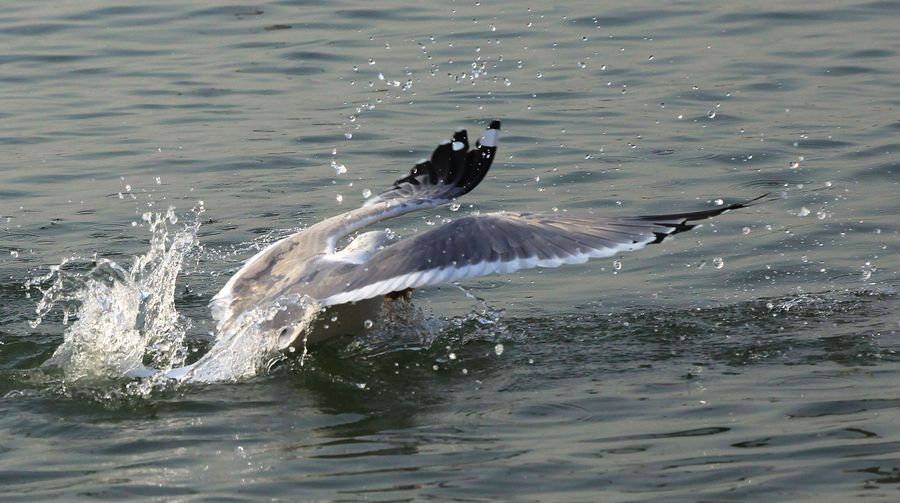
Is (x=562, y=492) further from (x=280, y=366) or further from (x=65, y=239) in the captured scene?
(x=65, y=239)

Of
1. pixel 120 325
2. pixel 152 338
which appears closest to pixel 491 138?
pixel 152 338

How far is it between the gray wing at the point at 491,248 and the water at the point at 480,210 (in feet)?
1.67

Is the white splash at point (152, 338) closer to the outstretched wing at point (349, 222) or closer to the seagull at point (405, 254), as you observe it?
the seagull at point (405, 254)

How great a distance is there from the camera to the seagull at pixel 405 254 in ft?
19.1

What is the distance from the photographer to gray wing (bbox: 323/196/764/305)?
5.77m

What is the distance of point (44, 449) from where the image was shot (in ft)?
17.3

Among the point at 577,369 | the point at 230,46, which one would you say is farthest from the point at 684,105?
the point at 577,369

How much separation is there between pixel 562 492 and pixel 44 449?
1949mm

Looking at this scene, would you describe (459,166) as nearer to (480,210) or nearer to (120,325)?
(480,210)

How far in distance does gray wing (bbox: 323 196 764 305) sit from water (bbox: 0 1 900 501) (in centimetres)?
51

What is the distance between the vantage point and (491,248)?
593cm

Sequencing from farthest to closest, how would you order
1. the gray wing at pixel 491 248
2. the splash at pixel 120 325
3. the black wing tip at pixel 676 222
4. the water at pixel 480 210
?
the splash at pixel 120 325 → the gray wing at pixel 491 248 → the black wing tip at pixel 676 222 → the water at pixel 480 210

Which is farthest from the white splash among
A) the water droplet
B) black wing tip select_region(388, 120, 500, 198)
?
the water droplet

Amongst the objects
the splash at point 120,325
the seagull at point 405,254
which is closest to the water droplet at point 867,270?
the seagull at point 405,254
